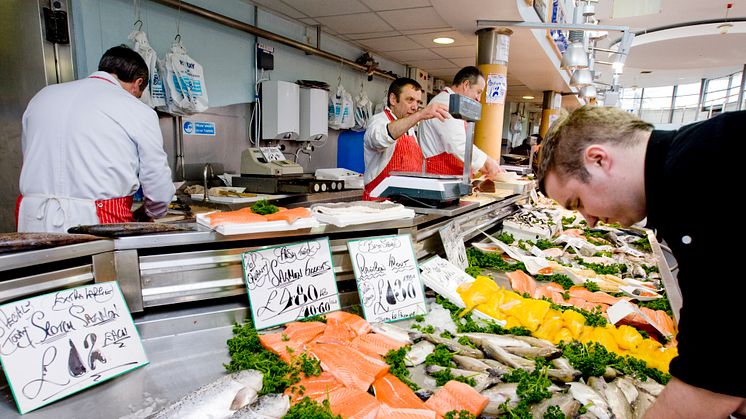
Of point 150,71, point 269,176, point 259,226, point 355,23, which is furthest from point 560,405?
point 355,23

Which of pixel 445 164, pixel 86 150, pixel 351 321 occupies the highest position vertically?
pixel 86 150

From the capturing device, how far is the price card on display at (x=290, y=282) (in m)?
1.90

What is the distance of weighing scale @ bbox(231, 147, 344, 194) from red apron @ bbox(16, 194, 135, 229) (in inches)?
96.6

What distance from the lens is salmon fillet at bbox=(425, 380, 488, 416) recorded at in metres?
1.49

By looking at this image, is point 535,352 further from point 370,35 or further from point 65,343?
point 370,35

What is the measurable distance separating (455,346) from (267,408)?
89 centimetres

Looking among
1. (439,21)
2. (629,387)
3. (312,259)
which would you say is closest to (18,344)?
(312,259)

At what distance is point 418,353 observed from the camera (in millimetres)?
1853

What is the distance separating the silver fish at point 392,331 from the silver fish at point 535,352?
0.46 m

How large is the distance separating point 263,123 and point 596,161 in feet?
18.4

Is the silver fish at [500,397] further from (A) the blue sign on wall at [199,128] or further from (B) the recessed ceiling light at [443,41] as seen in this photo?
(B) the recessed ceiling light at [443,41]

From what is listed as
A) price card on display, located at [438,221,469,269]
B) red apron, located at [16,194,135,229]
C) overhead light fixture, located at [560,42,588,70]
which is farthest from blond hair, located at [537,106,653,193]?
overhead light fixture, located at [560,42,588,70]

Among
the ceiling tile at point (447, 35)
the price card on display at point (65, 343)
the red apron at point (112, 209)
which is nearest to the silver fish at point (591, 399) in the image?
the price card on display at point (65, 343)

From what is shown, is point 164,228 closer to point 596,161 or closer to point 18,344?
point 18,344
